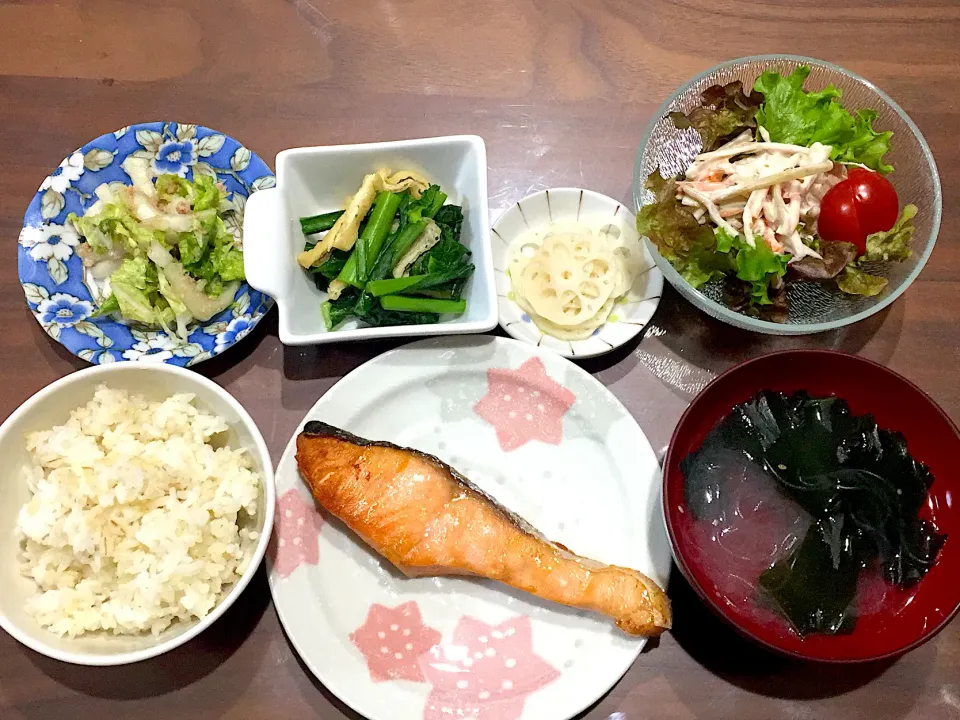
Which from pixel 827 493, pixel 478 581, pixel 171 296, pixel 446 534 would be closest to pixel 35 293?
pixel 171 296

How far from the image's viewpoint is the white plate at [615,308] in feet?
5.69

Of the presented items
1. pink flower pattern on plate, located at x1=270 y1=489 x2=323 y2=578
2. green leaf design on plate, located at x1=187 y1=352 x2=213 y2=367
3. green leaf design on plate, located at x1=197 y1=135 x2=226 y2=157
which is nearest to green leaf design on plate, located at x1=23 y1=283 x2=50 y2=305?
green leaf design on plate, located at x1=187 y1=352 x2=213 y2=367

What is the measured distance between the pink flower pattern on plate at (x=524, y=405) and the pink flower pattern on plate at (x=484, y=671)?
42cm

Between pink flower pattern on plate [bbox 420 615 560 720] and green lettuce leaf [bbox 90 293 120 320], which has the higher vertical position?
green lettuce leaf [bbox 90 293 120 320]

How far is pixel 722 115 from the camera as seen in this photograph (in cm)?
172

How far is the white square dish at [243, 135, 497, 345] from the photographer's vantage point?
158 centimetres

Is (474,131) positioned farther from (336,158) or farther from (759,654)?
(759,654)

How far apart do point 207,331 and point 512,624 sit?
3.23ft

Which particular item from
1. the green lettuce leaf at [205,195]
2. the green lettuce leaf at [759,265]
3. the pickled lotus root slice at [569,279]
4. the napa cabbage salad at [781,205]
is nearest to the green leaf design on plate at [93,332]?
the green lettuce leaf at [205,195]

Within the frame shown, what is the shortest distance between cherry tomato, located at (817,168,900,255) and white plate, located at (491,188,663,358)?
1.31 ft

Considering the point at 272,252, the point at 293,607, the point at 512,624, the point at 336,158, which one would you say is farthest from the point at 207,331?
the point at 512,624

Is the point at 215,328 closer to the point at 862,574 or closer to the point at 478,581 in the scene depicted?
the point at 478,581

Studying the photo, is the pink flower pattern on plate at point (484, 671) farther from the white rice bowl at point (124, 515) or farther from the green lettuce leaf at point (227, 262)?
the green lettuce leaf at point (227, 262)

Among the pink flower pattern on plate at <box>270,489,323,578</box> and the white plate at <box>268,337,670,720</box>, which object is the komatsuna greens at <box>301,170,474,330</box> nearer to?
the white plate at <box>268,337,670,720</box>
